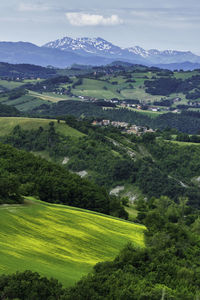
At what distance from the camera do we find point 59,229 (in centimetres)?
5006

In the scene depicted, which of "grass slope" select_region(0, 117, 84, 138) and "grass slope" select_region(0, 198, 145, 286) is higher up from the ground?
"grass slope" select_region(0, 198, 145, 286)

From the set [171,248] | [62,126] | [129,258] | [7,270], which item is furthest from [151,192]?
[7,270]

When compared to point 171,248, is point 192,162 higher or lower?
lower

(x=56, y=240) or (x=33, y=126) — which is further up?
(x=56, y=240)

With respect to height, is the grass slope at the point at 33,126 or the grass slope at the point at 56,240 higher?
the grass slope at the point at 56,240

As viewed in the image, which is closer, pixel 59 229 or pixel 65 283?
pixel 65 283

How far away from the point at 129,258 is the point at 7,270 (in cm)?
1284

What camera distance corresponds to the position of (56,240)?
4650cm

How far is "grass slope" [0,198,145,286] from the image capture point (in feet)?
122

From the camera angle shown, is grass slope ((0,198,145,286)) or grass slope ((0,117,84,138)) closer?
grass slope ((0,198,145,286))

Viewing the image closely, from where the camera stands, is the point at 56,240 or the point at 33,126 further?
the point at 33,126

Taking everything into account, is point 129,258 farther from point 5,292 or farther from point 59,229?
point 5,292

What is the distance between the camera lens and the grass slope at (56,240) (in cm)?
3712

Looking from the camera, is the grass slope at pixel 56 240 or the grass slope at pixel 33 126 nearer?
the grass slope at pixel 56 240
